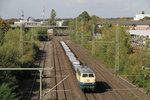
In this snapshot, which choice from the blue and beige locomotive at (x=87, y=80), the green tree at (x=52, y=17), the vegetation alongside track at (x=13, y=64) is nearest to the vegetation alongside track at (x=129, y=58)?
the blue and beige locomotive at (x=87, y=80)

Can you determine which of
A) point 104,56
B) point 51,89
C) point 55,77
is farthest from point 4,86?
point 104,56

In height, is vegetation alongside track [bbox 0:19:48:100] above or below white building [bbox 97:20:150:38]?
below

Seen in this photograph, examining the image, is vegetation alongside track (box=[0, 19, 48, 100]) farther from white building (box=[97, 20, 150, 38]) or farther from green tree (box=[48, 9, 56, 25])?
green tree (box=[48, 9, 56, 25])

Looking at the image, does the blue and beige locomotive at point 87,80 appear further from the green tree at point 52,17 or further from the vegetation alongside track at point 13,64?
the green tree at point 52,17

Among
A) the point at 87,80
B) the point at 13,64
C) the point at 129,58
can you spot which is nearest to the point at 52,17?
the point at 129,58

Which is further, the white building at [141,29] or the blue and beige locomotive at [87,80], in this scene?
the white building at [141,29]

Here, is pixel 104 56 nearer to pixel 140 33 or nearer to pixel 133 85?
pixel 133 85

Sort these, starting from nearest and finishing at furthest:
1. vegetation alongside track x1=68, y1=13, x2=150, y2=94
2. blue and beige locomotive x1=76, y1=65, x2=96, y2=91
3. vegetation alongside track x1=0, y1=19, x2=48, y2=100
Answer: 1. vegetation alongside track x1=0, y1=19, x2=48, y2=100
2. blue and beige locomotive x1=76, y1=65, x2=96, y2=91
3. vegetation alongside track x1=68, y1=13, x2=150, y2=94

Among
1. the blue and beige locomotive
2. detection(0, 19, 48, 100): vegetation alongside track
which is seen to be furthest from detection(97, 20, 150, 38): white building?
the blue and beige locomotive

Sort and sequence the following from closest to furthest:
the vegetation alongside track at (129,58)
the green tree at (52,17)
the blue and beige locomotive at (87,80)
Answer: the blue and beige locomotive at (87,80) < the vegetation alongside track at (129,58) < the green tree at (52,17)

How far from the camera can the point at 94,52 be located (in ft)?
192

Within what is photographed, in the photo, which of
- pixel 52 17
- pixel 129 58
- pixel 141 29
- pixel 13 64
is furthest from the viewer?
pixel 52 17

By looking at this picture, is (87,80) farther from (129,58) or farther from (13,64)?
(129,58)

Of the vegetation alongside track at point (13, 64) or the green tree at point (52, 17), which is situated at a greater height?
the green tree at point (52, 17)
